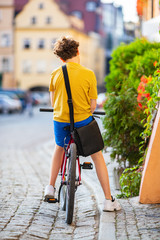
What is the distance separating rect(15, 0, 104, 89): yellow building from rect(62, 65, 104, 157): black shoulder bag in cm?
6349

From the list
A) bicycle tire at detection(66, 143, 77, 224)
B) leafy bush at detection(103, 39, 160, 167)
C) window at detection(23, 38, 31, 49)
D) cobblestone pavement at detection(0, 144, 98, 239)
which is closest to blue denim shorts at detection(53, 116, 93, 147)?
bicycle tire at detection(66, 143, 77, 224)

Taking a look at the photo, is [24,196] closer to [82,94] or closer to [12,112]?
[82,94]

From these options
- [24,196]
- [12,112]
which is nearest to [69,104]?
[24,196]

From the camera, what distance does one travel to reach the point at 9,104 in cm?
4203

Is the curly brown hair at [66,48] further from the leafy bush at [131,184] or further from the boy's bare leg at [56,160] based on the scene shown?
the leafy bush at [131,184]

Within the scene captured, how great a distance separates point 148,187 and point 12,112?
38.6 m

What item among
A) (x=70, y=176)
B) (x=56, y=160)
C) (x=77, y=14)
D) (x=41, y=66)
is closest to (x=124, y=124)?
(x=56, y=160)

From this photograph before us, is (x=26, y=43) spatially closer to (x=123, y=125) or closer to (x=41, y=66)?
(x=41, y=66)

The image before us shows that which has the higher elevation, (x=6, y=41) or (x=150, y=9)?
(x=150, y=9)

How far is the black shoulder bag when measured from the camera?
494 centimetres

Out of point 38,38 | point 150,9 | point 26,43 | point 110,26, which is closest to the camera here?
point 150,9

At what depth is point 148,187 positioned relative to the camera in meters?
5.46

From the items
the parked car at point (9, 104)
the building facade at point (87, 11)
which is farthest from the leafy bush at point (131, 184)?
the building facade at point (87, 11)

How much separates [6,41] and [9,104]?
97.6 feet
